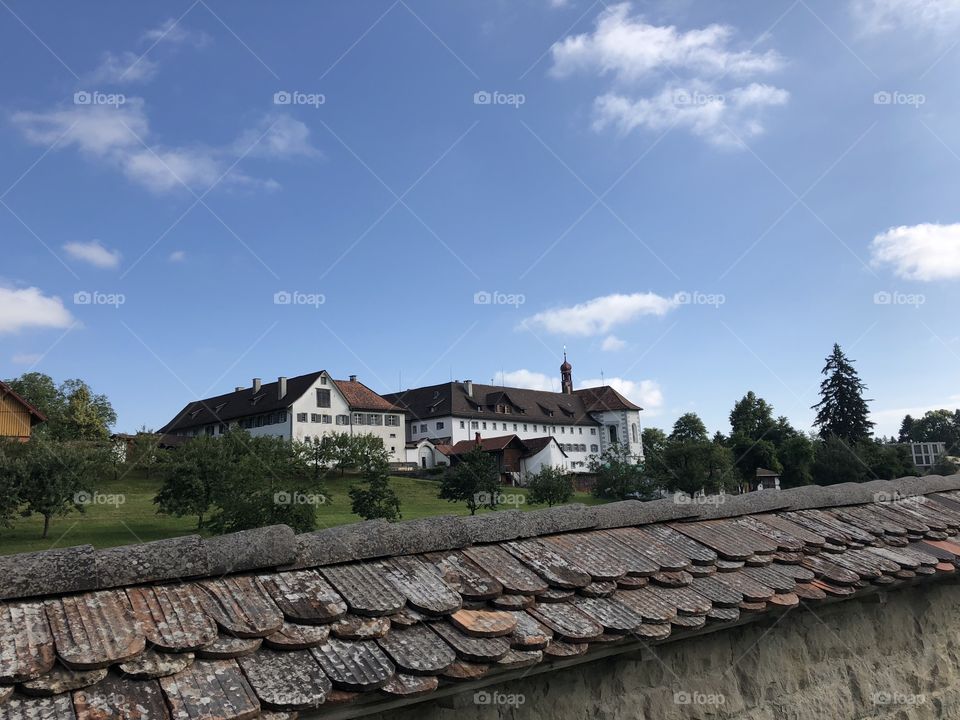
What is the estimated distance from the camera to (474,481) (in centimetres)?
2933

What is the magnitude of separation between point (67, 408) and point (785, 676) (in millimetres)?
77651

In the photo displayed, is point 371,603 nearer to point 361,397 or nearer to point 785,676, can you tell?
point 785,676

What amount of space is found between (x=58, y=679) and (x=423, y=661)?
1089mm

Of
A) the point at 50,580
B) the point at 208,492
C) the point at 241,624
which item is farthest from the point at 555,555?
the point at 208,492

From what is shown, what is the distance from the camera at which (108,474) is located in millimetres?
40906

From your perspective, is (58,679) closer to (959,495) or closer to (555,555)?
(555,555)

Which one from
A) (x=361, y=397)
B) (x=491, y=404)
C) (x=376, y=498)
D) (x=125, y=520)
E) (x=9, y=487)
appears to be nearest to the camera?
(x=9, y=487)

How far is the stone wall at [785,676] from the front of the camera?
2.99 metres

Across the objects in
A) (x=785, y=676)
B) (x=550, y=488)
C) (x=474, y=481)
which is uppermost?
(x=474, y=481)

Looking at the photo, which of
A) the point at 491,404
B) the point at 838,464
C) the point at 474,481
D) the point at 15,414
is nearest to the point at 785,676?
the point at 474,481

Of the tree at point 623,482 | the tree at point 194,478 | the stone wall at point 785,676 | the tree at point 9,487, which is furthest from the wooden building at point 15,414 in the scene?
the stone wall at point 785,676

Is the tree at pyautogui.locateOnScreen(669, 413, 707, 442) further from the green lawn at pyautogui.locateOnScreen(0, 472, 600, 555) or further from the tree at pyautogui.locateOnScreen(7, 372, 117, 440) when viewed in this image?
the tree at pyautogui.locateOnScreen(7, 372, 117, 440)

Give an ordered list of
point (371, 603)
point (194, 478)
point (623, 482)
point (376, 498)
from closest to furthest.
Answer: point (371, 603)
point (194, 478)
point (376, 498)
point (623, 482)

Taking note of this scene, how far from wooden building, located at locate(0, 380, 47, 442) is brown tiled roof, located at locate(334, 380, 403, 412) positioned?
26.1 m
